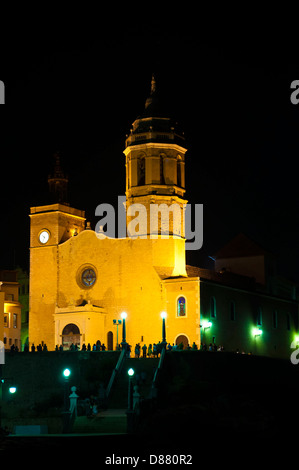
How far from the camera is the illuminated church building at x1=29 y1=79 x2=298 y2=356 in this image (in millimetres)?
65750

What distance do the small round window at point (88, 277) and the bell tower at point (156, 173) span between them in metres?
4.01

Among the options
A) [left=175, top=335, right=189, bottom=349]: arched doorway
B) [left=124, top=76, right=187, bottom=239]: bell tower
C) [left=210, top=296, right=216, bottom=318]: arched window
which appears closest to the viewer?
[left=175, top=335, right=189, bottom=349]: arched doorway

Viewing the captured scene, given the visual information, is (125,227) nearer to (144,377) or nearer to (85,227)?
(85,227)

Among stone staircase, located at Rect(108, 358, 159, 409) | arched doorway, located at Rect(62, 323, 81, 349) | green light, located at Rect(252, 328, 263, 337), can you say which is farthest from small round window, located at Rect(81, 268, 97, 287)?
stone staircase, located at Rect(108, 358, 159, 409)

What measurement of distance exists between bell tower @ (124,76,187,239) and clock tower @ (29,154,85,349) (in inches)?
215

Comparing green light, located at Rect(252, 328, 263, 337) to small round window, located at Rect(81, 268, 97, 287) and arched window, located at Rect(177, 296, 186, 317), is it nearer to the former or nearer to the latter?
arched window, located at Rect(177, 296, 186, 317)

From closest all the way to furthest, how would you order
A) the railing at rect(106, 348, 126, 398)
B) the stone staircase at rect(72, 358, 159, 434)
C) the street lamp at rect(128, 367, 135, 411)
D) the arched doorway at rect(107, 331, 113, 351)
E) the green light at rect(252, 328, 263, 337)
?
the stone staircase at rect(72, 358, 159, 434) → the street lamp at rect(128, 367, 135, 411) → the railing at rect(106, 348, 126, 398) → the arched doorway at rect(107, 331, 113, 351) → the green light at rect(252, 328, 263, 337)

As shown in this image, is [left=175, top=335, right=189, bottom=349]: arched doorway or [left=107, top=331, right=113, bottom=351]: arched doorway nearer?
[left=175, top=335, right=189, bottom=349]: arched doorway

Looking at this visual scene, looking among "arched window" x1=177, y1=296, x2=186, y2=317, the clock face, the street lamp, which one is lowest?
the street lamp

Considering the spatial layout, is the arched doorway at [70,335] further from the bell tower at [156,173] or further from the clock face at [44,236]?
the bell tower at [156,173]

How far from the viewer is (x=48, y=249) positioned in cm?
7138

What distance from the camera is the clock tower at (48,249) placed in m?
69.9

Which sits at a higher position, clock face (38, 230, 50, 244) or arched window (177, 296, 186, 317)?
clock face (38, 230, 50, 244)

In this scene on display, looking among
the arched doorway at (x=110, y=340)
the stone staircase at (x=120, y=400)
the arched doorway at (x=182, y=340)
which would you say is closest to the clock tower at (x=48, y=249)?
the arched doorway at (x=110, y=340)
